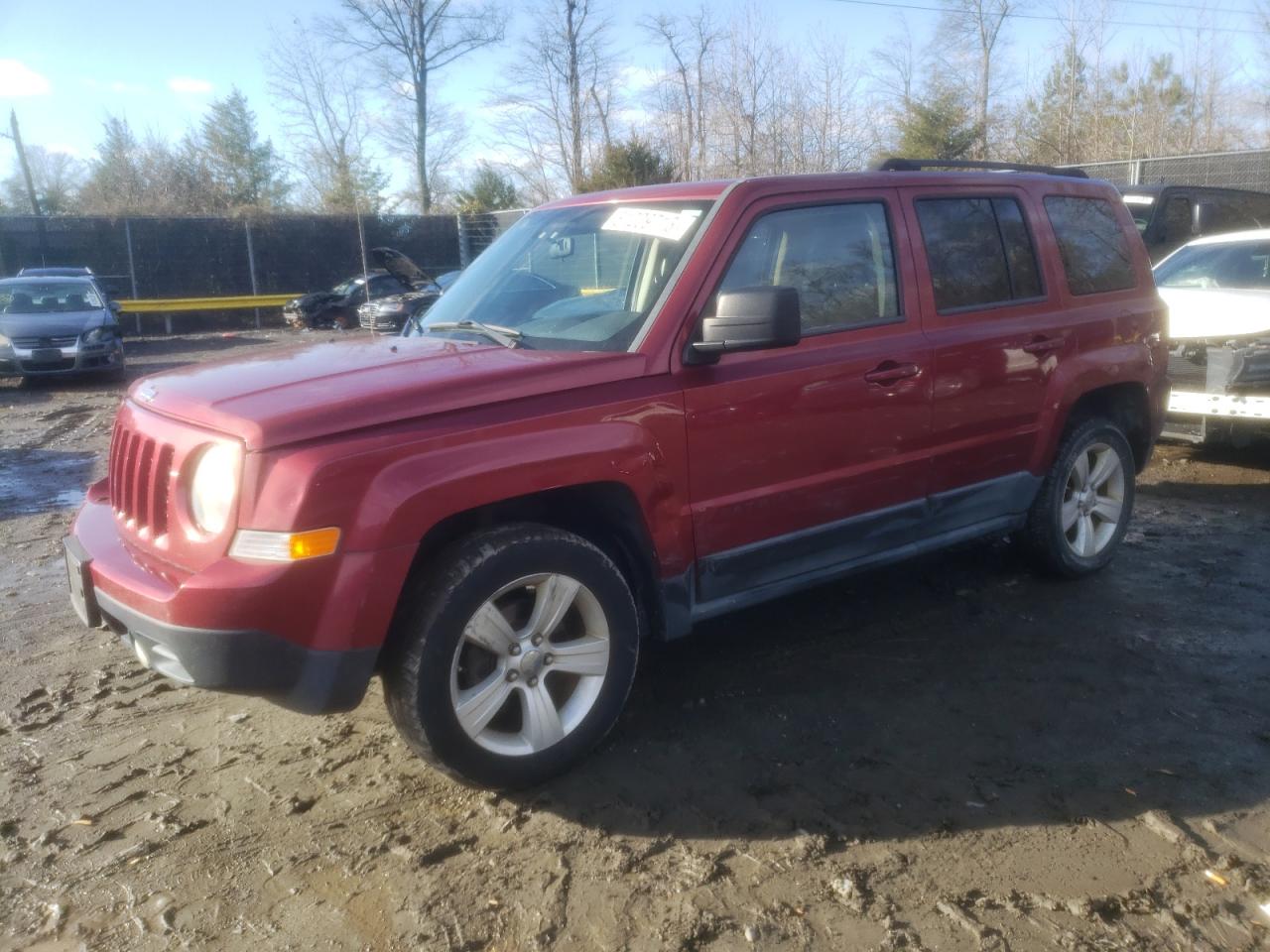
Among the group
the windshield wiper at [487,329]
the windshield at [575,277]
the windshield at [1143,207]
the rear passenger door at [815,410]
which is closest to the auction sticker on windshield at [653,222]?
the windshield at [575,277]

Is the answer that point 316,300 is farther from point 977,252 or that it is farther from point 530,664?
point 530,664

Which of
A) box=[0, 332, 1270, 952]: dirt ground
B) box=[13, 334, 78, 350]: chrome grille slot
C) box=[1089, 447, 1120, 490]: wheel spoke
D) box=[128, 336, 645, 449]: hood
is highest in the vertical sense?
box=[128, 336, 645, 449]: hood

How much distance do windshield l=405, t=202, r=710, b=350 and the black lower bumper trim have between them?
1336 millimetres

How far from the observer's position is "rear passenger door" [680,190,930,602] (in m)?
3.69

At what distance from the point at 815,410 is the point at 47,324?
13657mm

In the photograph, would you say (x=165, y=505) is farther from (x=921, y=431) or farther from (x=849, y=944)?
(x=921, y=431)

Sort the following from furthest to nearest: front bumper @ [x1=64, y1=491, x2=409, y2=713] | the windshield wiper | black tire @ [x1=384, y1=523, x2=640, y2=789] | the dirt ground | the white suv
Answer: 1. the white suv
2. the windshield wiper
3. black tire @ [x1=384, y1=523, x2=640, y2=789]
4. front bumper @ [x1=64, y1=491, x2=409, y2=713]
5. the dirt ground

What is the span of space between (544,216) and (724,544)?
1763 millimetres

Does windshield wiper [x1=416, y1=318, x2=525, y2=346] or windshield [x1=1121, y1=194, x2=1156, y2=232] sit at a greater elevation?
windshield [x1=1121, y1=194, x2=1156, y2=232]

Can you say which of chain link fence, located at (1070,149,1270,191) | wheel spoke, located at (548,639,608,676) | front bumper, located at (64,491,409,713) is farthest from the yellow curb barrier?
wheel spoke, located at (548,639,608,676)

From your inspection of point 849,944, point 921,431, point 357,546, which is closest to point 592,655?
point 357,546

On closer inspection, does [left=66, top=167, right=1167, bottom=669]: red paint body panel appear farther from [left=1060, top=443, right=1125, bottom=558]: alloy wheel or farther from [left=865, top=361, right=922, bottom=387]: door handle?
[left=1060, top=443, right=1125, bottom=558]: alloy wheel

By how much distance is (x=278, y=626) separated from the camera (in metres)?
2.88

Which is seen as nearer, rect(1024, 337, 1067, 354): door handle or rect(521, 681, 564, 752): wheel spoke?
rect(521, 681, 564, 752): wheel spoke
